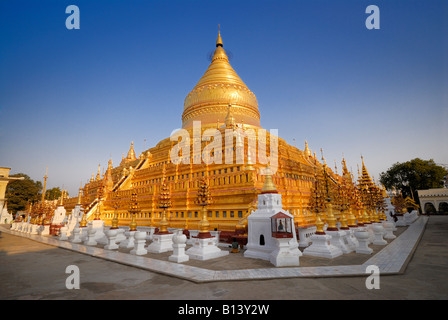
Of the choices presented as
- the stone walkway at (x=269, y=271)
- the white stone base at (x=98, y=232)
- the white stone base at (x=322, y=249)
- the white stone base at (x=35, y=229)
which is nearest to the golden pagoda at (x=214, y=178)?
the white stone base at (x=322, y=249)

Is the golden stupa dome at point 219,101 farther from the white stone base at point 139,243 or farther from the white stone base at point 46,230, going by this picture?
the white stone base at point 46,230

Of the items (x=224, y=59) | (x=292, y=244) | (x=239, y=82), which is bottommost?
(x=292, y=244)

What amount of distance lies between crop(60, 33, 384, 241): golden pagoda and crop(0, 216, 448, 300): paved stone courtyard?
3.89 metres

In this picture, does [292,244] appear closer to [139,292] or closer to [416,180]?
[139,292]

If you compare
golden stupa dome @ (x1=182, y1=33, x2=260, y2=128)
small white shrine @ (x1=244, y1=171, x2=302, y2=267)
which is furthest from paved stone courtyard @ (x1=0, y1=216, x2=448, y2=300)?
golden stupa dome @ (x1=182, y1=33, x2=260, y2=128)

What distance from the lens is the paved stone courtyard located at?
595 cm

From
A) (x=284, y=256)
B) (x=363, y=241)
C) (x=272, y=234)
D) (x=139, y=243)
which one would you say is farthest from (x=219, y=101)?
(x=284, y=256)

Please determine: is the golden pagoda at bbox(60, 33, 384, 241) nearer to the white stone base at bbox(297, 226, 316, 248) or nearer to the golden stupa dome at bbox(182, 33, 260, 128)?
the golden stupa dome at bbox(182, 33, 260, 128)

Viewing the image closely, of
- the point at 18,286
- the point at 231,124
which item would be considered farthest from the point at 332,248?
the point at 231,124

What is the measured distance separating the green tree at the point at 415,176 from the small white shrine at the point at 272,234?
192 feet

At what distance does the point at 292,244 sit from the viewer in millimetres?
9648

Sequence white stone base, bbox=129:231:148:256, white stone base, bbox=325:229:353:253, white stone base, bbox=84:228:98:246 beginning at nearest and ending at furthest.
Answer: white stone base, bbox=325:229:353:253 → white stone base, bbox=129:231:148:256 → white stone base, bbox=84:228:98:246

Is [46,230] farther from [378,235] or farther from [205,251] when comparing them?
[378,235]
